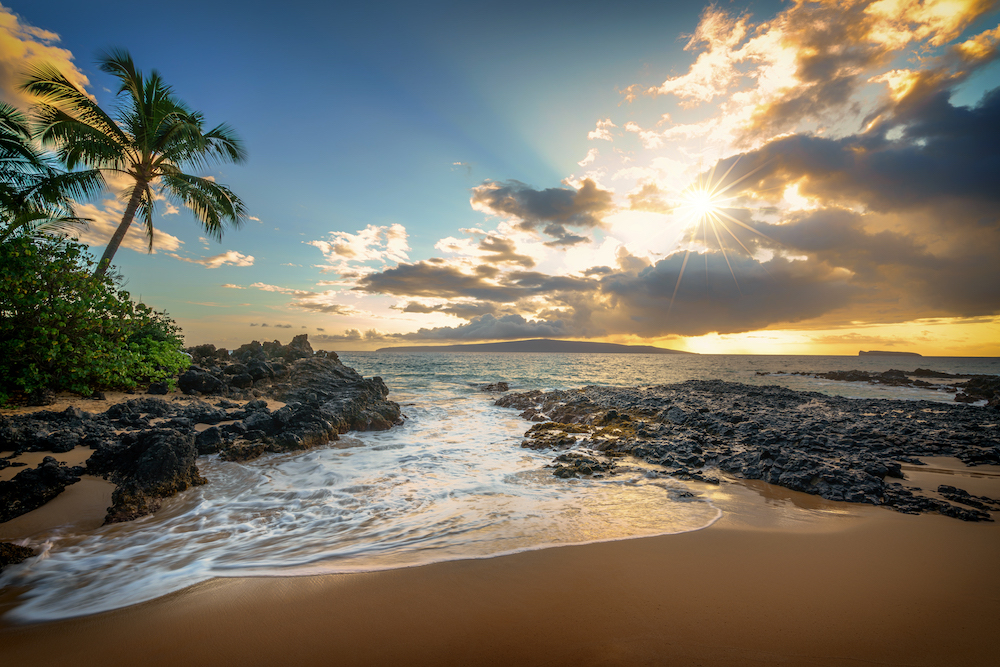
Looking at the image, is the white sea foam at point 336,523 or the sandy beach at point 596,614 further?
the white sea foam at point 336,523

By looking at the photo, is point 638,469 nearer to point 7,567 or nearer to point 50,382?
point 7,567

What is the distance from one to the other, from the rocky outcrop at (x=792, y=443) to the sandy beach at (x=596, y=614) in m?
1.92

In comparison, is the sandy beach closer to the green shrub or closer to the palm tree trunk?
the green shrub

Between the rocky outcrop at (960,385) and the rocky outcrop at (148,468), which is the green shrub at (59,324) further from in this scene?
the rocky outcrop at (960,385)

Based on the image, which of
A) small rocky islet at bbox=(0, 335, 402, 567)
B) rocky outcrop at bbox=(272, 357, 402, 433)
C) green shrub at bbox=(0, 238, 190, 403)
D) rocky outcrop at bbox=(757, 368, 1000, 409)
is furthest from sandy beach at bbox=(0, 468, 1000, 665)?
rocky outcrop at bbox=(757, 368, 1000, 409)

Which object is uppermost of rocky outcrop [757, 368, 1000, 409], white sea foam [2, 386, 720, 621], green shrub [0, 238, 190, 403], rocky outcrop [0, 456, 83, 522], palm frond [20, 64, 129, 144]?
palm frond [20, 64, 129, 144]

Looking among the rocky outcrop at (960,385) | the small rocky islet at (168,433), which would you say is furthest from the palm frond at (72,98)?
the rocky outcrop at (960,385)

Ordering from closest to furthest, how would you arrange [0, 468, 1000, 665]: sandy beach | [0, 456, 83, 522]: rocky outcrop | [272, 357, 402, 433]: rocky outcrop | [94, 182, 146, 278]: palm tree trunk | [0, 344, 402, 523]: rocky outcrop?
[0, 468, 1000, 665]: sandy beach → [0, 456, 83, 522]: rocky outcrop → [0, 344, 402, 523]: rocky outcrop → [272, 357, 402, 433]: rocky outcrop → [94, 182, 146, 278]: palm tree trunk

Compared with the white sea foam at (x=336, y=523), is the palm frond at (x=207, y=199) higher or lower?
higher

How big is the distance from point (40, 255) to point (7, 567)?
1129 cm

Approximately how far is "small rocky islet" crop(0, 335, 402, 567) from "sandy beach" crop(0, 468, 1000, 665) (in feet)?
7.63

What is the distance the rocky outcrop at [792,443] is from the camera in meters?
5.91

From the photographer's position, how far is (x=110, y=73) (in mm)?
14180

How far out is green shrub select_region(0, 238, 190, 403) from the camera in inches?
369
